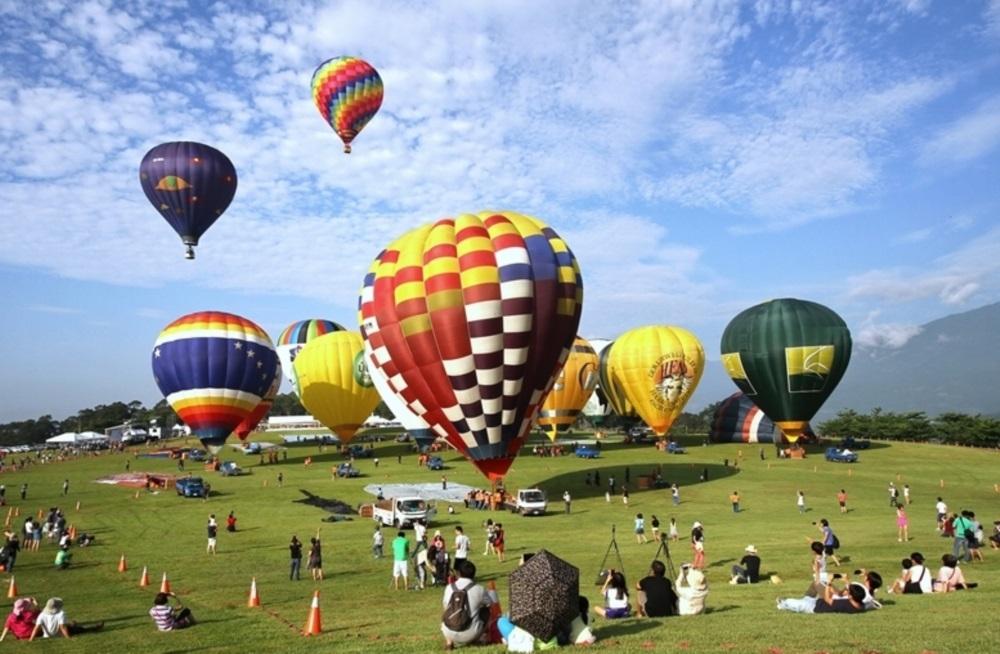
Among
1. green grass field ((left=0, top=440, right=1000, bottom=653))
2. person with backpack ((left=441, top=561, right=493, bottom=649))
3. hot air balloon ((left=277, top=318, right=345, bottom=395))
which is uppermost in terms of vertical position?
hot air balloon ((left=277, top=318, right=345, bottom=395))

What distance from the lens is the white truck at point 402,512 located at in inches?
1212

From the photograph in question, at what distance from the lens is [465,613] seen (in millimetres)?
10797

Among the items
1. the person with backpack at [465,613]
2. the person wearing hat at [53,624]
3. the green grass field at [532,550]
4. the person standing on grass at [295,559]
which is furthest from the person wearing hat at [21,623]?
the person with backpack at [465,613]

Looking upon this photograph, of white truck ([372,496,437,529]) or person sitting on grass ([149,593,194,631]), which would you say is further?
white truck ([372,496,437,529])

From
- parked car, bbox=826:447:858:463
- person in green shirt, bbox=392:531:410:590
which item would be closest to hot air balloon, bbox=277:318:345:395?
parked car, bbox=826:447:858:463

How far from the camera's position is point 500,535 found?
2400 cm

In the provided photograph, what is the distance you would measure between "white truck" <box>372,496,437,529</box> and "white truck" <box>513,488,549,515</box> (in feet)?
15.8

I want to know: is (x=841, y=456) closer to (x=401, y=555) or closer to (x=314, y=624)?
(x=401, y=555)

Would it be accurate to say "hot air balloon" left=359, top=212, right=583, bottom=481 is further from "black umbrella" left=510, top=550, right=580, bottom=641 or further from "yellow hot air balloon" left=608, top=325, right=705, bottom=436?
"yellow hot air balloon" left=608, top=325, right=705, bottom=436

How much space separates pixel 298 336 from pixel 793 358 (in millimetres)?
58889

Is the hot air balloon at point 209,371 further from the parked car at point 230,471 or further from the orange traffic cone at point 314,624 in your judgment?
the orange traffic cone at point 314,624

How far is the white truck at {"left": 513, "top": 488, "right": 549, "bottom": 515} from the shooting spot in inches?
1363

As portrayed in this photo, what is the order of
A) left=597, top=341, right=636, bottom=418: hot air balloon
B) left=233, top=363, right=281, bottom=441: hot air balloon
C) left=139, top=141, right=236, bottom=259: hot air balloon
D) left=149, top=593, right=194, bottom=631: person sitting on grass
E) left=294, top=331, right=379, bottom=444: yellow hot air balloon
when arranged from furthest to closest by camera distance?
left=597, top=341, right=636, bottom=418: hot air balloon, left=294, top=331, right=379, bottom=444: yellow hot air balloon, left=233, top=363, right=281, bottom=441: hot air balloon, left=139, top=141, right=236, bottom=259: hot air balloon, left=149, top=593, right=194, bottom=631: person sitting on grass

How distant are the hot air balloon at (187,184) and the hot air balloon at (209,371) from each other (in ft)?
24.4
